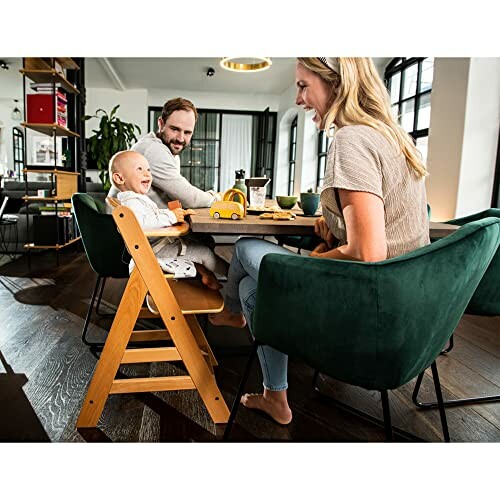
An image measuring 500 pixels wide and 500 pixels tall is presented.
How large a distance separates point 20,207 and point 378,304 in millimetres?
5859

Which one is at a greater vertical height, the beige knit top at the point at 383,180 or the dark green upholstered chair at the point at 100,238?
the beige knit top at the point at 383,180

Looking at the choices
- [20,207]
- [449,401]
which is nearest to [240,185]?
[449,401]

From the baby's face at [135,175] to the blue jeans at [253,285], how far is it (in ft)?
1.45

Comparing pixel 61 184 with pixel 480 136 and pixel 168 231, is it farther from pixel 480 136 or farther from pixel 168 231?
pixel 480 136

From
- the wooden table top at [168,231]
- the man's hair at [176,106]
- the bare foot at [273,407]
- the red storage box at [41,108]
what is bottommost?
the bare foot at [273,407]

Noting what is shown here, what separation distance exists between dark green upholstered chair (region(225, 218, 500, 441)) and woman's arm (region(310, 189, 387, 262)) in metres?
0.10

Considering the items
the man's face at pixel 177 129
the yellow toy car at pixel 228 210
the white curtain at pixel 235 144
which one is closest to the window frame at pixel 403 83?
the man's face at pixel 177 129

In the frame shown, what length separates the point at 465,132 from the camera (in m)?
3.80

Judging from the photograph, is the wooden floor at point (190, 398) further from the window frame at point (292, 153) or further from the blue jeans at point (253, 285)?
the window frame at point (292, 153)

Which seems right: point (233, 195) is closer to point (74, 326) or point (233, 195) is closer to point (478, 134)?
point (74, 326)

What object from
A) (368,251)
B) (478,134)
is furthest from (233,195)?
(478,134)

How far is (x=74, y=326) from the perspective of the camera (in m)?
2.49

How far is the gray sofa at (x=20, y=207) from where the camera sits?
4.86 metres

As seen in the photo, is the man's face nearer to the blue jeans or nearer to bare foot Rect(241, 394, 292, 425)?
the blue jeans
